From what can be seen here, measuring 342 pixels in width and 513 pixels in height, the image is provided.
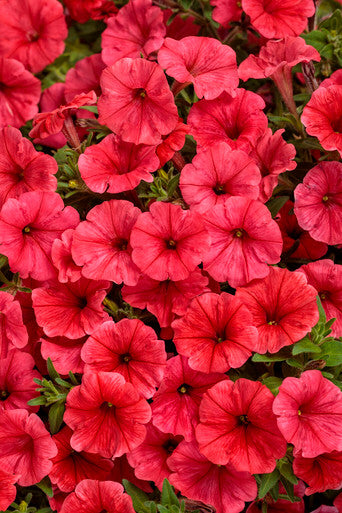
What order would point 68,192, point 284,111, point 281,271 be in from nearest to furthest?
point 281,271, point 68,192, point 284,111

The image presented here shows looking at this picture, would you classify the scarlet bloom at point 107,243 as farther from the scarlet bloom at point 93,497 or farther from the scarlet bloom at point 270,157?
the scarlet bloom at point 93,497

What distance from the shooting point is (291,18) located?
146cm

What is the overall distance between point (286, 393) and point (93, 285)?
42 cm

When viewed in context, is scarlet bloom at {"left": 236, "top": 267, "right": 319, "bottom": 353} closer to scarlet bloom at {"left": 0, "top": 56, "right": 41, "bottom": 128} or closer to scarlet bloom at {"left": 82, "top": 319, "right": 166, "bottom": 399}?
scarlet bloom at {"left": 82, "top": 319, "right": 166, "bottom": 399}

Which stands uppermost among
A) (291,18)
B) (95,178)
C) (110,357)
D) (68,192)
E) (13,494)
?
(291,18)

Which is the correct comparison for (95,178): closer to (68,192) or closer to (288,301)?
(68,192)

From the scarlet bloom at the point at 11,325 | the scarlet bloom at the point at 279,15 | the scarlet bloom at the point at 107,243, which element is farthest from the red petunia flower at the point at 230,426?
the scarlet bloom at the point at 279,15

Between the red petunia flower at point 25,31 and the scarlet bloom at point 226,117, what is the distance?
59 centimetres

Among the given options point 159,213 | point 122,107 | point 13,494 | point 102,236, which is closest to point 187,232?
point 159,213

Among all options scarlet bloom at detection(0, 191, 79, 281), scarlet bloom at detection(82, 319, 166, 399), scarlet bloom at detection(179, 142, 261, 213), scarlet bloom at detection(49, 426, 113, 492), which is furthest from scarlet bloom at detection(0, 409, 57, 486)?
scarlet bloom at detection(179, 142, 261, 213)

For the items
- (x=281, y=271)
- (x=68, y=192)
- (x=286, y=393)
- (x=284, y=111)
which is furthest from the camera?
(x=284, y=111)

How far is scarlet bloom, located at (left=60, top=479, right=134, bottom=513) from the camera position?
1131mm

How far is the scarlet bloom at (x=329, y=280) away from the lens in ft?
4.16

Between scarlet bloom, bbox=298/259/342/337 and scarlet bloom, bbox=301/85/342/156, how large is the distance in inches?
9.5
